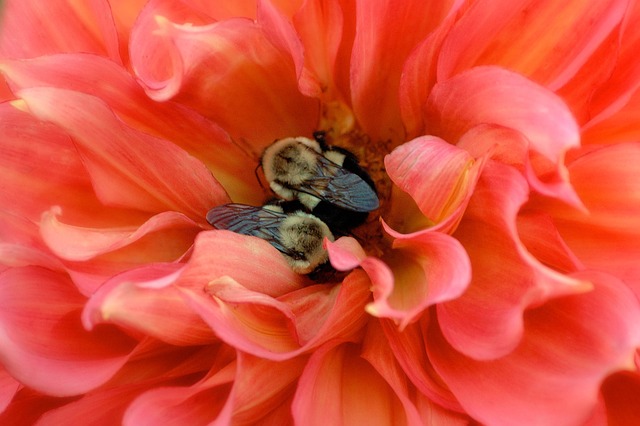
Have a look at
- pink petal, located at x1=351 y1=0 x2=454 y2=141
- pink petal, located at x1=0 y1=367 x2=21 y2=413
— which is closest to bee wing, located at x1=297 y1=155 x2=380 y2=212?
pink petal, located at x1=351 y1=0 x2=454 y2=141

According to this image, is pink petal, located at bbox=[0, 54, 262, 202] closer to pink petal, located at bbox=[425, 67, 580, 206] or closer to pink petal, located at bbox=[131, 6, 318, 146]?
pink petal, located at bbox=[131, 6, 318, 146]

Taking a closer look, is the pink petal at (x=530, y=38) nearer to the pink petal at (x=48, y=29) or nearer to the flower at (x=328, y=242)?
the flower at (x=328, y=242)

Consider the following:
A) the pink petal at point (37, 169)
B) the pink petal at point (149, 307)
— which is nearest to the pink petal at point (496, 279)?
the pink petal at point (149, 307)

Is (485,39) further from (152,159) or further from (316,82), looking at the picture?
(152,159)

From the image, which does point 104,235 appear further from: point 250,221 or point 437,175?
point 437,175

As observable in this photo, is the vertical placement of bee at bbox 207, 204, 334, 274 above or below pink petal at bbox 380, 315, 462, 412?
above

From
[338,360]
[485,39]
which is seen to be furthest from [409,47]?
[338,360]

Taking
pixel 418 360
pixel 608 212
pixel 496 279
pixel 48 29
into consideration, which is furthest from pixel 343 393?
pixel 48 29

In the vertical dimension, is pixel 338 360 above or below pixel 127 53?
below
